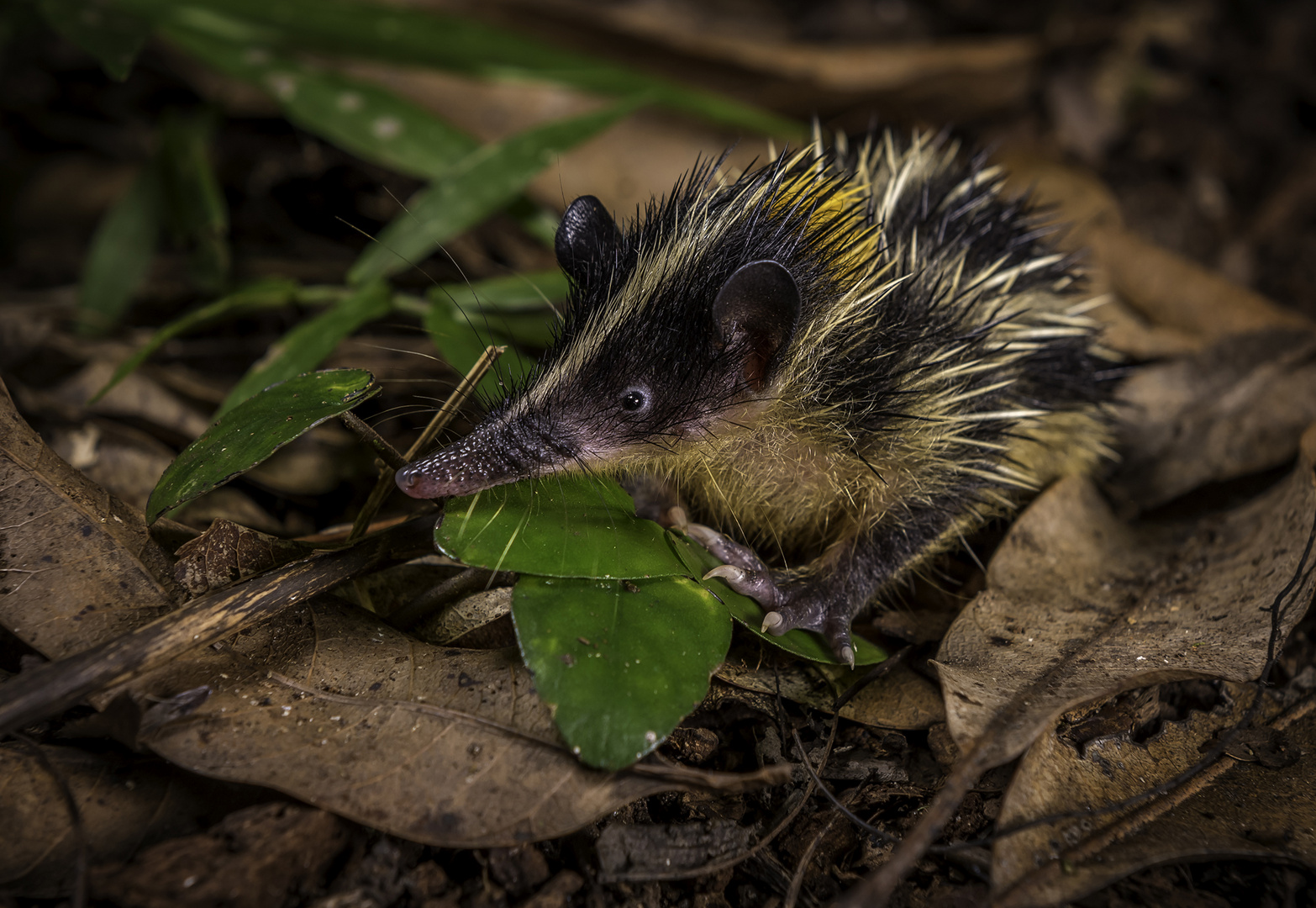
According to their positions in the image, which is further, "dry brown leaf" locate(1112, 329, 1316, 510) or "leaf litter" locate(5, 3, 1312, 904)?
"dry brown leaf" locate(1112, 329, 1316, 510)

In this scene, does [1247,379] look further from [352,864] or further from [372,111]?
[372,111]

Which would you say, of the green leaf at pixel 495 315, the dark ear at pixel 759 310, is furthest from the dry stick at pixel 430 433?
the dark ear at pixel 759 310

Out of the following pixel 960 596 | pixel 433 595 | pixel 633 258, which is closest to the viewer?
pixel 433 595

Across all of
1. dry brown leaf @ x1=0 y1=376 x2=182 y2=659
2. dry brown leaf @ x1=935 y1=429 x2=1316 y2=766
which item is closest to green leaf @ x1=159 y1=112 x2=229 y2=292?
dry brown leaf @ x1=0 y1=376 x2=182 y2=659

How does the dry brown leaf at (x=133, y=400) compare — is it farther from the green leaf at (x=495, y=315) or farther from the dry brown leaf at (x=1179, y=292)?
the dry brown leaf at (x=1179, y=292)

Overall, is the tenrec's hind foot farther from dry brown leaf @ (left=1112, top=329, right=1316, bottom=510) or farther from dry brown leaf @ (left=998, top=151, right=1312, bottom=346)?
dry brown leaf @ (left=998, top=151, right=1312, bottom=346)

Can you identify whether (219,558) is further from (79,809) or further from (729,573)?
(729,573)

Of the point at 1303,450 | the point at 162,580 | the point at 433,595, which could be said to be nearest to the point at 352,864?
the point at 433,595
